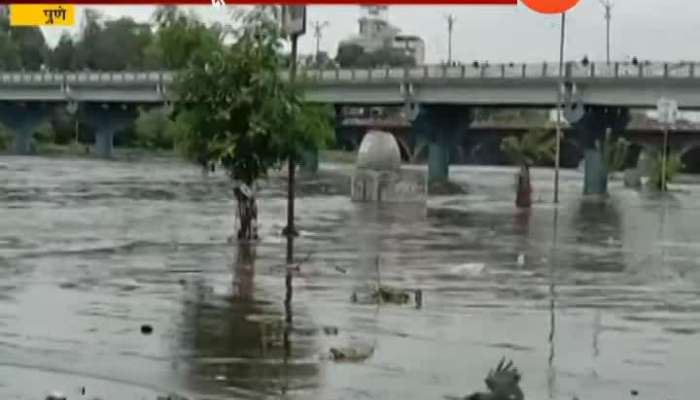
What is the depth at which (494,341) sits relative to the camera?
50.0 feet

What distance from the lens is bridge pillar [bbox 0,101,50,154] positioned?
119625 mm

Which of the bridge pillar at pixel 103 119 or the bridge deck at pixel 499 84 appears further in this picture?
the bridge pillar at pixel 103 119

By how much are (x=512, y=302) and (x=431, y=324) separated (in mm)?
2853

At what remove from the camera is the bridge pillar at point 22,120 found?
120m

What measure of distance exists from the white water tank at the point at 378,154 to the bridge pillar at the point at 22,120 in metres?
74.9

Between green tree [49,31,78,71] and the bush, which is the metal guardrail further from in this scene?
green tree [49,31,78,71]

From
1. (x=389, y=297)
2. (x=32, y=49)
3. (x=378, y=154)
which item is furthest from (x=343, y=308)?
(x=32, y=49)

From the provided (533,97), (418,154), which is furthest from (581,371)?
(418,154)

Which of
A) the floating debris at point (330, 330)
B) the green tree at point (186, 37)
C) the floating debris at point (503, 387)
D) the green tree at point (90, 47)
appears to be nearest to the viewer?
the floating debris at point (503, 387)

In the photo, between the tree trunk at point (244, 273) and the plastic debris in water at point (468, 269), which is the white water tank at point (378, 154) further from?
the plastic debris in water at point (468, 269)

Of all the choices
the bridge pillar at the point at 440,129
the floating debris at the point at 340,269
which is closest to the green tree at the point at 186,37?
the floating debris at the point at 340,269

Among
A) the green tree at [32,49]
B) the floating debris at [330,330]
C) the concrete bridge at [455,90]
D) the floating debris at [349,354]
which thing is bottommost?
the floating debris at [330,330]

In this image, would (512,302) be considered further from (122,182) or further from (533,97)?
(533,97)

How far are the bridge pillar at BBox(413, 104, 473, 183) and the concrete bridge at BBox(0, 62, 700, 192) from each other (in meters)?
0.06
